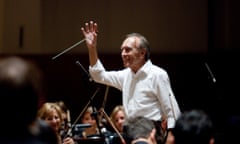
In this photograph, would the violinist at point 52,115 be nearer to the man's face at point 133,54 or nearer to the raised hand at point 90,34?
the raised hand at point 90,34

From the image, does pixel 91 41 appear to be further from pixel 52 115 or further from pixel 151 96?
pixel 52 115

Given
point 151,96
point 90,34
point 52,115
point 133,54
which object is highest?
point 90,34

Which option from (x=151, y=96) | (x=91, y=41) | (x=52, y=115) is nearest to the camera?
(x=151, y=96)

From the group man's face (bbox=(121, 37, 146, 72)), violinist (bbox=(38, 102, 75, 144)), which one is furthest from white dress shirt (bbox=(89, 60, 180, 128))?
violinist (bbox=(38, 102, 75, 144))

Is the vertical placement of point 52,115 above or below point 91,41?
below

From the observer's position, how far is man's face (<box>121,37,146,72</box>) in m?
3.50

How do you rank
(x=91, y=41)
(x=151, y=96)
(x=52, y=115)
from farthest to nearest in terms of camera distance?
(x=52, y=115) → (x=91, y=41) → (x=151, y=96)

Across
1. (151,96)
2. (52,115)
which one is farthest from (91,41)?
(52,115)

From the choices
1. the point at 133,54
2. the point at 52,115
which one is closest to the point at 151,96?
the point at 133,54

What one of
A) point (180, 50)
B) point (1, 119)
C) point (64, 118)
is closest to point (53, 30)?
point (180, 50)

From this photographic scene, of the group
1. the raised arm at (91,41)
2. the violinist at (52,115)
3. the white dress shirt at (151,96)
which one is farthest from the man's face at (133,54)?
the violinist at (52,115)

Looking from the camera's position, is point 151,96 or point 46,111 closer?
point 151,96

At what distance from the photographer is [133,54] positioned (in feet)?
11.5

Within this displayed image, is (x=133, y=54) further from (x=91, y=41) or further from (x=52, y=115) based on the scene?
(x=52, y=115)
